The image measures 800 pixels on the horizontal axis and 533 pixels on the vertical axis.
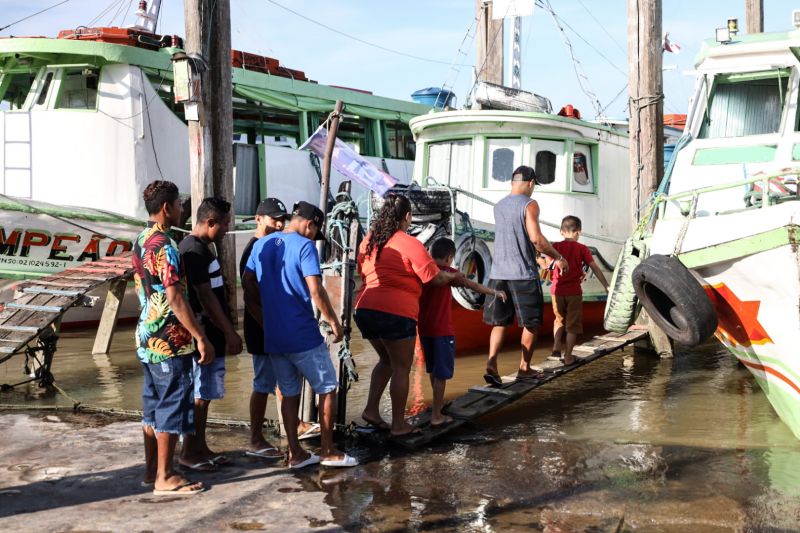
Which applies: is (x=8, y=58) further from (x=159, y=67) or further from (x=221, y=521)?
(x=221, y=521)

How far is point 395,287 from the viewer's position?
5.71 meters

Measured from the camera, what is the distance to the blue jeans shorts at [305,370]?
5219 mm

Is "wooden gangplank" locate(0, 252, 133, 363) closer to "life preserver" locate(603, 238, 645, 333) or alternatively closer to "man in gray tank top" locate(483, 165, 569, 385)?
"man in gray tank top" locate(483, 165, 569, 385)

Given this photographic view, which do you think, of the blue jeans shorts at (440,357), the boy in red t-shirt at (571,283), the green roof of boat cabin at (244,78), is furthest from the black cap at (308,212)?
the green roof of boat cabin at (244,78)

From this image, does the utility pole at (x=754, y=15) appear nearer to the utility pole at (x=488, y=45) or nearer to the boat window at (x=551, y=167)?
the utility pole at (x=488, y=45)

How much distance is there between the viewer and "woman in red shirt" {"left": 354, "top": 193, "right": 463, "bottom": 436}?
18.6 ft

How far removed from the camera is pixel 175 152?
14.0 m

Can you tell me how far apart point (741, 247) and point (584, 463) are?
1685 millimetres

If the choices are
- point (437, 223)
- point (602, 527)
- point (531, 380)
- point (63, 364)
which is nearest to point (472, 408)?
point (531, 380)

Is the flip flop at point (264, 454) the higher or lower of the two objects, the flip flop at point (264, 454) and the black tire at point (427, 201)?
the lower

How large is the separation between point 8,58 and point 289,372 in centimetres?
999

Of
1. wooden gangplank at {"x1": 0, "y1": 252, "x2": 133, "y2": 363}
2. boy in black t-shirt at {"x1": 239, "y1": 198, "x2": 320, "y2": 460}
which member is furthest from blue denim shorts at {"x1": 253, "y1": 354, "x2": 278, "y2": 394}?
wooden gangplank at {"x1": 0, "y1": 252, "x2": 133, "y2": 363}

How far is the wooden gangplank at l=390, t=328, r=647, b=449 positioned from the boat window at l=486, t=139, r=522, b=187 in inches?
154

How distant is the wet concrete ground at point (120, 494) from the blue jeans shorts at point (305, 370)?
0.53m
